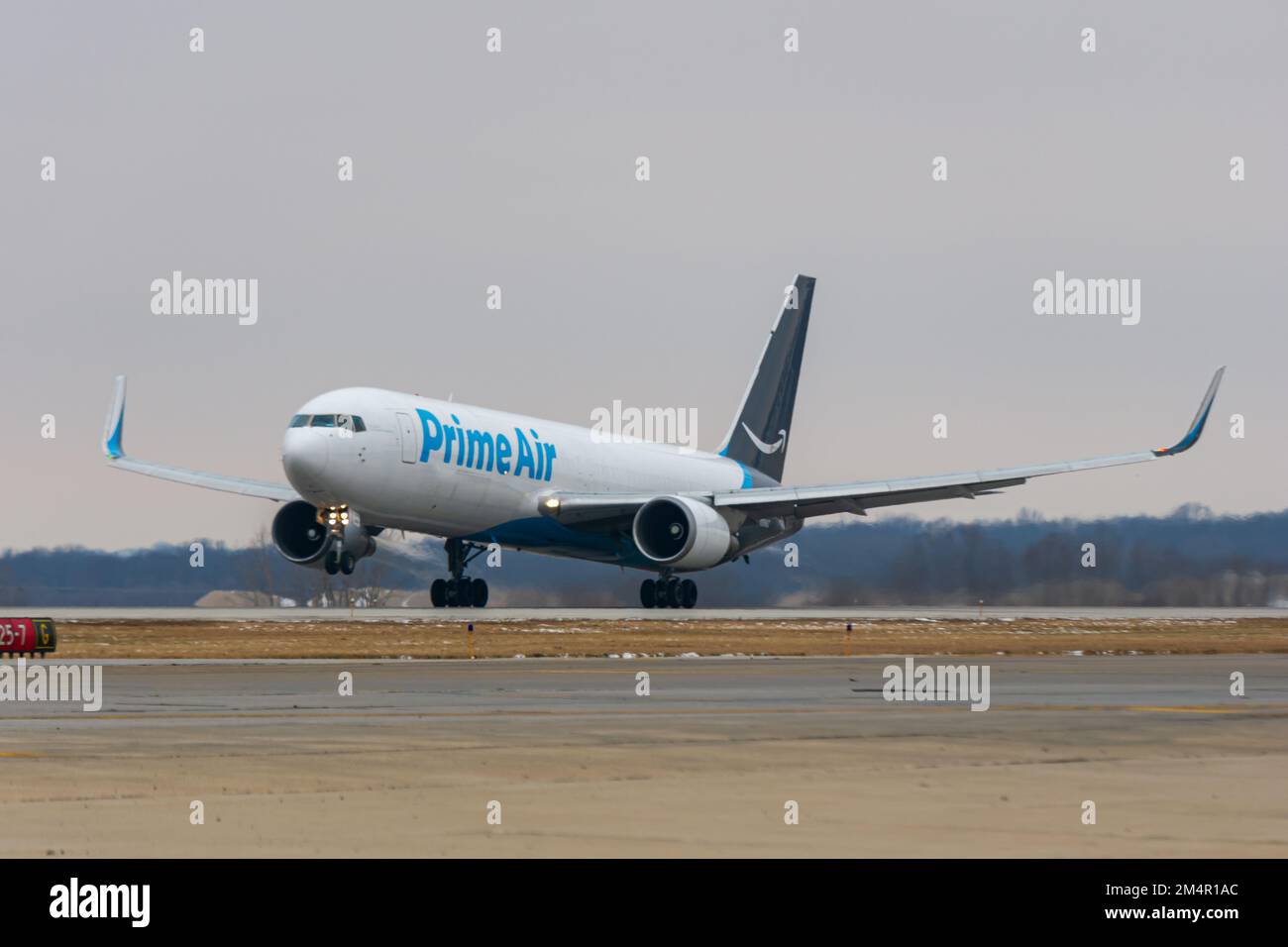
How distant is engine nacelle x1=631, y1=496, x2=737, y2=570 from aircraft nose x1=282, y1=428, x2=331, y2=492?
1202 cm

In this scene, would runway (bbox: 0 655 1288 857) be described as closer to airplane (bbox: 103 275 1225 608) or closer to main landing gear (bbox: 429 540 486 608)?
airplane (bbox: 103 275 1225 608)

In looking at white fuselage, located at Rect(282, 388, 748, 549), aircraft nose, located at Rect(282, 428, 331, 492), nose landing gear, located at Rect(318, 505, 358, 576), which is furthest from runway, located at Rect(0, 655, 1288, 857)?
nose landing gear, located at Rect(318, 505, 358, 576)

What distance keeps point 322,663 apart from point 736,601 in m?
38.5

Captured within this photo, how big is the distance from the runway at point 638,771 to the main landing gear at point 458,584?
3209cm

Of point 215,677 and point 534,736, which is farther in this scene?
point 215,677

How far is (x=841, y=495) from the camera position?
62594 millimetres

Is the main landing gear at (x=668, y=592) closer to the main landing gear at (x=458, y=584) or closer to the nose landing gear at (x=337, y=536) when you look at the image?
the main landing gear at (x=458, y=584)

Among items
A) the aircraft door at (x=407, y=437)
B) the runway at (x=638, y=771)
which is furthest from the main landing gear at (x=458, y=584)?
the runway at (x=638, y=771)

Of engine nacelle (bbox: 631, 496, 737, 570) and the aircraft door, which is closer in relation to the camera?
the aircraft door

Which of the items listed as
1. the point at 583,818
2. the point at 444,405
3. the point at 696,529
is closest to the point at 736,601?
the point at 696,529

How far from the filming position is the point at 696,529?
59344 millimetres

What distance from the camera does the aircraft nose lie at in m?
51.5
